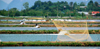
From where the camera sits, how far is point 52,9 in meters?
40.3

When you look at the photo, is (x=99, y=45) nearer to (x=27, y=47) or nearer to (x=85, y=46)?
(x=85, y=46)

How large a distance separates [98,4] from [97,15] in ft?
37.6

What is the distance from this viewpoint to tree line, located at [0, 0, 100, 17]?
3603 centimetres

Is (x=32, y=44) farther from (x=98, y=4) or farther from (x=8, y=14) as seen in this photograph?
(x=98, y=4)

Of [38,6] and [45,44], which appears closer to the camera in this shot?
[45,44]

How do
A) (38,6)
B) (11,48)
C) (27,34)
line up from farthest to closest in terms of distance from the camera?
1. (38,6)
2. (27,34)
3. (11,48)

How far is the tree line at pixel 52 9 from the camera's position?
118 ft

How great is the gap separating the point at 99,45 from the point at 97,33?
4400 millimetres

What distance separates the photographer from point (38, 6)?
49.3 metres

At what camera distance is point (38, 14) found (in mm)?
35750

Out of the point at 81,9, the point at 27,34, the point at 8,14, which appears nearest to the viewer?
the point at 27,34

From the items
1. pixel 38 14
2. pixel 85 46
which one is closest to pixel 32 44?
pixel 85 46

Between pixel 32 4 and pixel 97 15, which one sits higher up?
pixel 32 4

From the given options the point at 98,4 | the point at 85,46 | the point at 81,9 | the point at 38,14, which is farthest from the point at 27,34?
the point at 98,4
